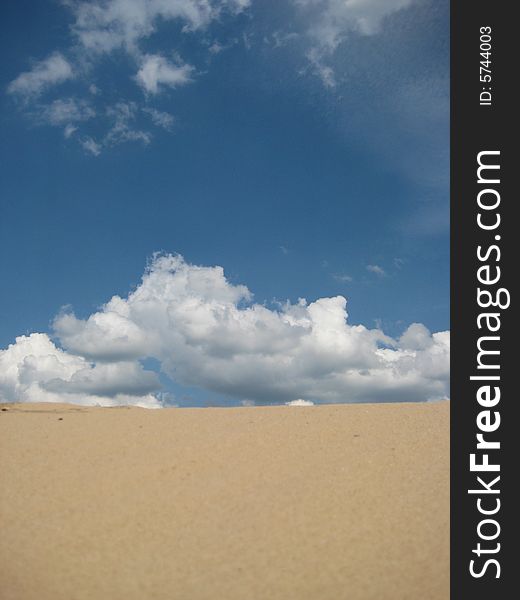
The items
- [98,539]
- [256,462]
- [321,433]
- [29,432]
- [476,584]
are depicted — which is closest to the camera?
[476,584]

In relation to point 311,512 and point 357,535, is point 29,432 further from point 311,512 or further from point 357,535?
point 357,535

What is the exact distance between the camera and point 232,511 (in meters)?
9.53

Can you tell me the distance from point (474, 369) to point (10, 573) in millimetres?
7004

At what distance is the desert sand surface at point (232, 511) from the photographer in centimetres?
806

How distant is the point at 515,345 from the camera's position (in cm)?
799

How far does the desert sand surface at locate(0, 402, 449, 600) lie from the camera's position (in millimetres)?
8062

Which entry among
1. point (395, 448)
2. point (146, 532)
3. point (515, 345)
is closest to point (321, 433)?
point (395, 448)

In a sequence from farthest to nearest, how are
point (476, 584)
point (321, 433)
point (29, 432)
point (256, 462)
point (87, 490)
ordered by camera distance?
point (29, 432) → point (321, 433) → point (256, 462) → point (87, 490) → point (476, 584)

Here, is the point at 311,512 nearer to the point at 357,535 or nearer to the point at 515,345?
the point at 357,535

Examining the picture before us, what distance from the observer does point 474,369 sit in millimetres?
7949

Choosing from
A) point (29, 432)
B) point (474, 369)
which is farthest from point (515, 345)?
point (29, 432)

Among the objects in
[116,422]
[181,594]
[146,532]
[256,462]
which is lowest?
[181,594]

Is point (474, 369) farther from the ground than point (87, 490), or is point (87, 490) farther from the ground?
point (474, 369)

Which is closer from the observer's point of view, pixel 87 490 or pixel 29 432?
pixel 87 490
